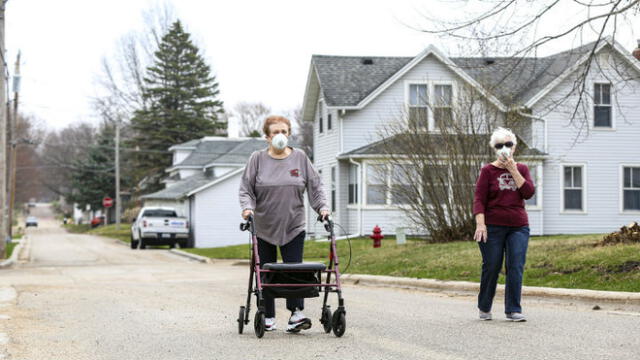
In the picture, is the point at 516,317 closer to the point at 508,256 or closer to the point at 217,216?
the point at 508,256

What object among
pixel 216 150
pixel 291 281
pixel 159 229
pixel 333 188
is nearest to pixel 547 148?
pixel 333 188

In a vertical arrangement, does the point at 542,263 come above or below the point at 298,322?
above

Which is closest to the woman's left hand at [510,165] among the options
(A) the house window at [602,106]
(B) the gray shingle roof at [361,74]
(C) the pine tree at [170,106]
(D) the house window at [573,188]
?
(B) the gray shingle roof at [361,74]

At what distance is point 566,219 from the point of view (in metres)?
32.1

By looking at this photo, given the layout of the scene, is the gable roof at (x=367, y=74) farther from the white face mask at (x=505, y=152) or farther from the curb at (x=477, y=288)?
the white face mask at (x=505, y=152)

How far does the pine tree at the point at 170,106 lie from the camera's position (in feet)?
220

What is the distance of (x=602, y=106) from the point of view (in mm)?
31750

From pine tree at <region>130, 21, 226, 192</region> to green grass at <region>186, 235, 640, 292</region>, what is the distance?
47.7 meters

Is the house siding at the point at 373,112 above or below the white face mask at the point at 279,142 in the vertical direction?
above

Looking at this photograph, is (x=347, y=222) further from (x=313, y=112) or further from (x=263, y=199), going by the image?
(x=263, y=199)

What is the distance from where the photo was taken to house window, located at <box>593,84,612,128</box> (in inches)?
1232

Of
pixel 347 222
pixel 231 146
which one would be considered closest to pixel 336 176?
pixel 347 222

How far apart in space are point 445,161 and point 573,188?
12.3 metres

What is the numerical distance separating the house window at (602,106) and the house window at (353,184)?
8595 millimetres
